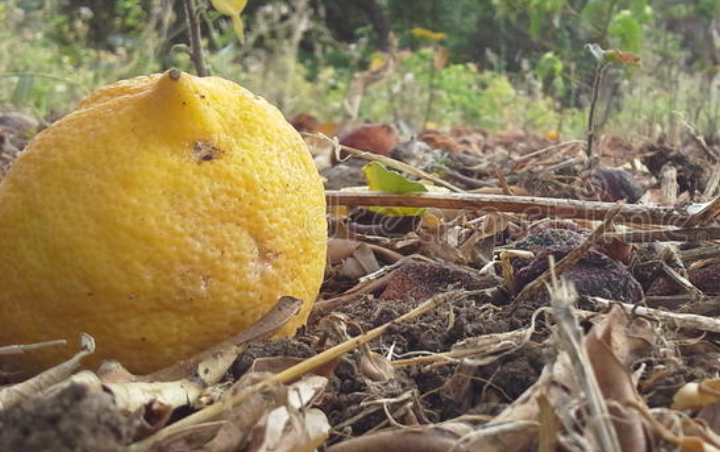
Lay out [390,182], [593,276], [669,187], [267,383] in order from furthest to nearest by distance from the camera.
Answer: [669,187]
[390,182]
[593,276]
[267,383]

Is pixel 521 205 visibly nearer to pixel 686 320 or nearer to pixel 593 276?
pixel 593 276

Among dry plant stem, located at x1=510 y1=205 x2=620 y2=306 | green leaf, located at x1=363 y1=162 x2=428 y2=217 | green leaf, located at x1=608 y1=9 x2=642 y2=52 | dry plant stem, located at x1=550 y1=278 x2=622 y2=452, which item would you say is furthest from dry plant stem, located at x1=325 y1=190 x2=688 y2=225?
green leaf, located at x1=608 y1=9 x2=642 y2=52

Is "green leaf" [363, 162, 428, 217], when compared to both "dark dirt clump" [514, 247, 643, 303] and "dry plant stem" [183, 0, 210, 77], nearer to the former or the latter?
"dark dirt clump" [514, 247, 643, 303]

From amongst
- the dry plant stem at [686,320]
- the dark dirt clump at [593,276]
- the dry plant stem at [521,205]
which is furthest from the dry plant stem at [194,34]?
the dry plant stem at [686,320]

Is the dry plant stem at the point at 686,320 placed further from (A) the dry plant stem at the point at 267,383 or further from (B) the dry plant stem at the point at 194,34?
(B) the dry plant stem at the point at 194,34

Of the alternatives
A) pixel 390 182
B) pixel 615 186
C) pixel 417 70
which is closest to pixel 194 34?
pixel 390 182
